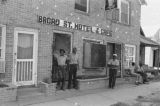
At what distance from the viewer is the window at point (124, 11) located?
44.1 feet

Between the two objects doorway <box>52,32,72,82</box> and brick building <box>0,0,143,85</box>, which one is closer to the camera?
brick building <box>0,0,143,85</box>

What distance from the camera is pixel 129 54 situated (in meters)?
14.2

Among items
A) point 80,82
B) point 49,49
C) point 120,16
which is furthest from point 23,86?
point 120,16

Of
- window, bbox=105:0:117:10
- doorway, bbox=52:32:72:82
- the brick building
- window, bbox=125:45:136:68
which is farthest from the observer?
window, bbox=125:45:136:68

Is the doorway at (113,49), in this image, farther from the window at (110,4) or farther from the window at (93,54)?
the window at (110,4)

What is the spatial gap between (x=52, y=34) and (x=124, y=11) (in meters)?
6.28

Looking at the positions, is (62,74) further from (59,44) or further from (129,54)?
(129,54)

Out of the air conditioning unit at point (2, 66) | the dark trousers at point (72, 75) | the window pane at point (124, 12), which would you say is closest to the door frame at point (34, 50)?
the air conditioning unit at point (2, 66)

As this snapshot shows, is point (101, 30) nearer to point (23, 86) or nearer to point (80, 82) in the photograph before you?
point (80, 82)

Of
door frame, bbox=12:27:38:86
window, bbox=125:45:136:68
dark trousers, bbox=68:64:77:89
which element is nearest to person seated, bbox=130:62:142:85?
window, bbox=125:45:136:68

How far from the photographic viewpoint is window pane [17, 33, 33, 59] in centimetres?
817

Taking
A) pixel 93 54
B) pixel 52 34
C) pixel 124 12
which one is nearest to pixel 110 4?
pixel 124 12

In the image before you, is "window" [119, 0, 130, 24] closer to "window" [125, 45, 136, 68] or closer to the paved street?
"window" [125, 45, 136, 68]

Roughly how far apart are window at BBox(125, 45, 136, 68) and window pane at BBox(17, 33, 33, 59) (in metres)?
7.25
